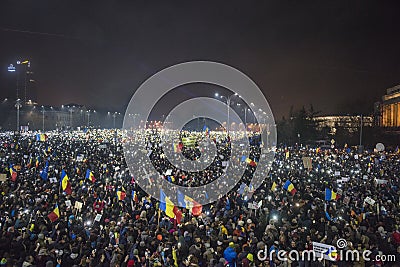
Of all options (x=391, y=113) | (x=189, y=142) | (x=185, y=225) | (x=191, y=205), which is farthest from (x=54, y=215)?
(x=391, y=113)

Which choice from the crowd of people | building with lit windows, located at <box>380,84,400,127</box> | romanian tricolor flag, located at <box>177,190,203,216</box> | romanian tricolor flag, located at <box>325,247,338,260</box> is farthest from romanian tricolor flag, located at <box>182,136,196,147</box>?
building with lit windows, located at <box>380,84,400,127</box>

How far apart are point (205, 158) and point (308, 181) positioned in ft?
31.6

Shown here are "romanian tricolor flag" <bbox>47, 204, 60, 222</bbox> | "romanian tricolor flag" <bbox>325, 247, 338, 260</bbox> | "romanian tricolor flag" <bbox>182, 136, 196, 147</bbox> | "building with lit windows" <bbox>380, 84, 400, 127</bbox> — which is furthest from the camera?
"building with lit windows" <bbox>380, 84, 400, 127</bbox>

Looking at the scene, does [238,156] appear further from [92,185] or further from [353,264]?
[353,264]

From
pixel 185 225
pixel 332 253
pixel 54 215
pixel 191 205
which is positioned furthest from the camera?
pixel 191 205

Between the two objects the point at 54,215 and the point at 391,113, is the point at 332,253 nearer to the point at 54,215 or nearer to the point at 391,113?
the point at 54,215

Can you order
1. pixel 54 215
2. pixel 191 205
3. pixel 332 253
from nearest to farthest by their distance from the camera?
pixel 332 253, pixel 54 215, pixel 191 205

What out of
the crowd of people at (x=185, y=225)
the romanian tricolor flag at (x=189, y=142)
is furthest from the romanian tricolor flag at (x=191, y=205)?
the romanian tricolor flag at (x=189, y=142)

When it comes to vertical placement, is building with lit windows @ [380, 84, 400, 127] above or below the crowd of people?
above

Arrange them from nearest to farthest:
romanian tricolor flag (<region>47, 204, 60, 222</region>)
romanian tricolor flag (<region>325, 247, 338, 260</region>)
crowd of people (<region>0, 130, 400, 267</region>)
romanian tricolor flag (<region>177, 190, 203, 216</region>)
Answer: romanian tricolor flag (<region>325, 247, 338, 260</region>) < crowd of people (<region>0, 130, 400, 267</region>) < romanian tricolor flag (<region>47, 204, 60, 222</region>) < romanian tricolor flag (<region>177, 190, 203, 216</region>)

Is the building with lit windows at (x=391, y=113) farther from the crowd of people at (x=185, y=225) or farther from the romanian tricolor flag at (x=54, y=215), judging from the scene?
the romanian tricolor flag at (x=54, y=215)

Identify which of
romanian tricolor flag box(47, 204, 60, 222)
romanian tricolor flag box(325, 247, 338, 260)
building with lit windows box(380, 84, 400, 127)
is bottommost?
romanian tricolor flag box(325, 247, 338, 260)

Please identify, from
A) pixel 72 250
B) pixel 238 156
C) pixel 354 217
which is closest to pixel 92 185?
pixel 72 250

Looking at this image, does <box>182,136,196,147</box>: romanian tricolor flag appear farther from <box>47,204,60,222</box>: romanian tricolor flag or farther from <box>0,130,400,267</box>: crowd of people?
<box>47,204,60,222</box>: romanian tricolor flag
